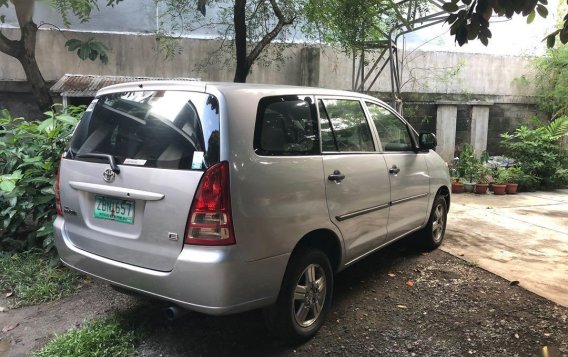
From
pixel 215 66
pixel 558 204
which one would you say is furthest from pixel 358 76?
pixel 558 204

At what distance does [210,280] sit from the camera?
7.77ft

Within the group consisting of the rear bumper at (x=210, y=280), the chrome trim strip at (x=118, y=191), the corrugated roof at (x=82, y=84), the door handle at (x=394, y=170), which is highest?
the corrugated roof at (x=82, y=84)

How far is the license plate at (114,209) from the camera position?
264 cm

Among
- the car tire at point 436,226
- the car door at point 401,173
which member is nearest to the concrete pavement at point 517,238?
the car tire at point 436,226

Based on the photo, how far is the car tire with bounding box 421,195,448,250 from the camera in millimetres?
4910

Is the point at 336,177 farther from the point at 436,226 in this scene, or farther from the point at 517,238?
the point at 517,238

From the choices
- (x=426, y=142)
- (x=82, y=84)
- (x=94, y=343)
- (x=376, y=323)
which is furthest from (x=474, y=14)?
(x=82, y=84)

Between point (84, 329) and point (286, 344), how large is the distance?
1404mm

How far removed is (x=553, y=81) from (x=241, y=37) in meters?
7.55

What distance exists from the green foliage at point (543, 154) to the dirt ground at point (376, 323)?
615 cm

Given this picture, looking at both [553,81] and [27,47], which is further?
[553,81]

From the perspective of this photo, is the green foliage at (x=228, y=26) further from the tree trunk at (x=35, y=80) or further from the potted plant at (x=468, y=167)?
the potted plant at (x=468, y=167)

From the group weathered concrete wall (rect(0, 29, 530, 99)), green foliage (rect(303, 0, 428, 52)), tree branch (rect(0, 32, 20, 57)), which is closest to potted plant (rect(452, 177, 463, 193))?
weathered concrete wall (rect(0, 29, 530, 99))

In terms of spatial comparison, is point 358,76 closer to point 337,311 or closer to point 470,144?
point 470,144
